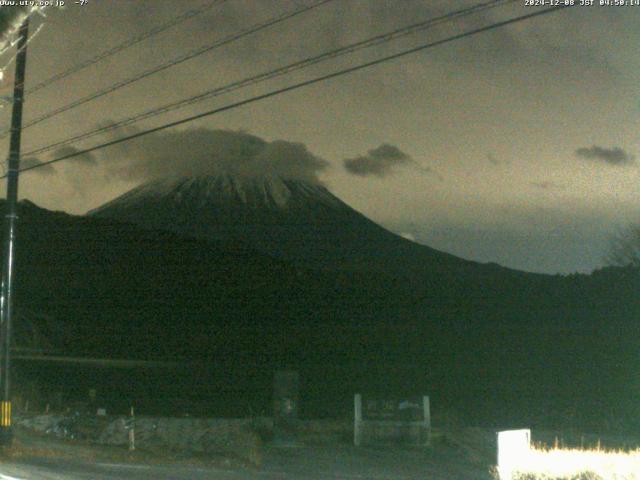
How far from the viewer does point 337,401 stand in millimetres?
49281

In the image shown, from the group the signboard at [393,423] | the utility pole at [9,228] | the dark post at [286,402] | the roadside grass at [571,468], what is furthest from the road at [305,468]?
the utility pole at [9,228]

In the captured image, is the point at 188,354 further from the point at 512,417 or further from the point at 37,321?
the point at 512,417

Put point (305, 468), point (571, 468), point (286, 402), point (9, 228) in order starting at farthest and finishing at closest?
point (286, 402)
point (9, 228)
point (305, 468)
point (571, 468)

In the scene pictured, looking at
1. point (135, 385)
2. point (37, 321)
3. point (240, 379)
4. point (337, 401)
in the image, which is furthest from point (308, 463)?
point (37, 321)

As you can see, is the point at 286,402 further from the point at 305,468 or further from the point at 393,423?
the point at 305,468

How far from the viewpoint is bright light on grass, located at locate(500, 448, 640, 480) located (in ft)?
42.6

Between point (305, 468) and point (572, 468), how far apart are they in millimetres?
5781

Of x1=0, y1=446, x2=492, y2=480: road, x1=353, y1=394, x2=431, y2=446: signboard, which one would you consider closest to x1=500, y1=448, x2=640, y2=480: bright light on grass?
x1=0, y1=446, x2=492, y2=480: road

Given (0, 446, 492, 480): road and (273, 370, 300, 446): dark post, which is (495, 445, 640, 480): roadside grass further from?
(273, 370, 300, 446): dark post

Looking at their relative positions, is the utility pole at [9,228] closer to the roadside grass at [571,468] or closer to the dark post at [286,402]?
the dark post at [286,402]

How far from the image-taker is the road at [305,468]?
1450 centimetres

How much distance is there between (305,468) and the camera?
17609mm

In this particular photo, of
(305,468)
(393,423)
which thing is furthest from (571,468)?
(393,423)

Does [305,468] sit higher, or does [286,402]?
[286,402]
